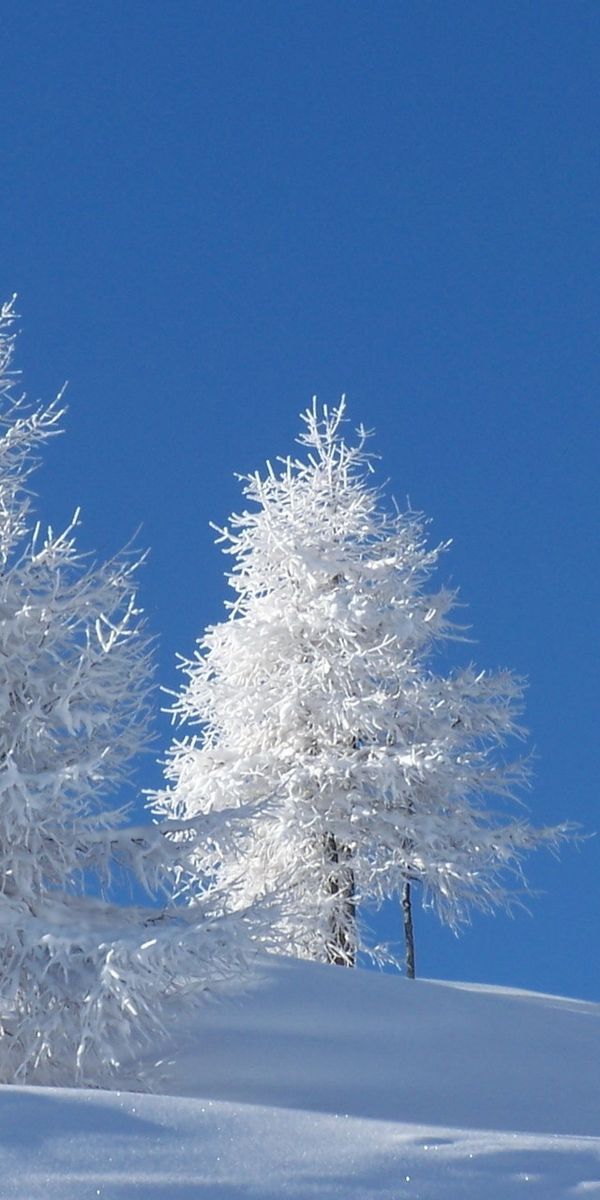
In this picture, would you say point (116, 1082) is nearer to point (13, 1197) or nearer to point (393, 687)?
Answer: point (13, 1197)

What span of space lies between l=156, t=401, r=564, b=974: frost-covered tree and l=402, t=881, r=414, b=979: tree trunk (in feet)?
0.11

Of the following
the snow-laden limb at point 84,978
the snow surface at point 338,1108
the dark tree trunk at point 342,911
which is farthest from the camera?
the dark tree trunk at point 342,911

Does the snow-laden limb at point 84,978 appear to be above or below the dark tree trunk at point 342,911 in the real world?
below

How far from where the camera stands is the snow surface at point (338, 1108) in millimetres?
5684

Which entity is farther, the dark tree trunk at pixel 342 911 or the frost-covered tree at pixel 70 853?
the dark tree trunk at pixel 342 911

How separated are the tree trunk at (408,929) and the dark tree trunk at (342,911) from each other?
0.79 metres

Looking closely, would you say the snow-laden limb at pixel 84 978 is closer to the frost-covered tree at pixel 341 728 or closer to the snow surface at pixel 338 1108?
the snow surface at pixel 338 1108

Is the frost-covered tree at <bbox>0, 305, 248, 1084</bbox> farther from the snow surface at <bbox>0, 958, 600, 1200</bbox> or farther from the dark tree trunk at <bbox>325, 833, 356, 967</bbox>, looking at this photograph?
the dark tree trunk at <bbox>325, 833, 356, 967</bbox>

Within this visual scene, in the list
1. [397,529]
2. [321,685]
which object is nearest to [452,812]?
[321,685]

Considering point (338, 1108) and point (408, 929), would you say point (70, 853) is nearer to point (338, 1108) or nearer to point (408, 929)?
point (338, 1108)

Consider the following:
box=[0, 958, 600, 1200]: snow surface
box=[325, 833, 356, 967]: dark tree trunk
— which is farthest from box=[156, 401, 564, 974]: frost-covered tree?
box=[0, 958, 600, 1200]: snow surface

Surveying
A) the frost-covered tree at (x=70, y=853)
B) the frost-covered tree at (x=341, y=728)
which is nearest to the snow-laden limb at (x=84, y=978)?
the frost-covered tree at (x=70, y=853)

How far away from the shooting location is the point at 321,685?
18625 millimetres

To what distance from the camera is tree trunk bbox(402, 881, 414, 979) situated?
18578 mm
